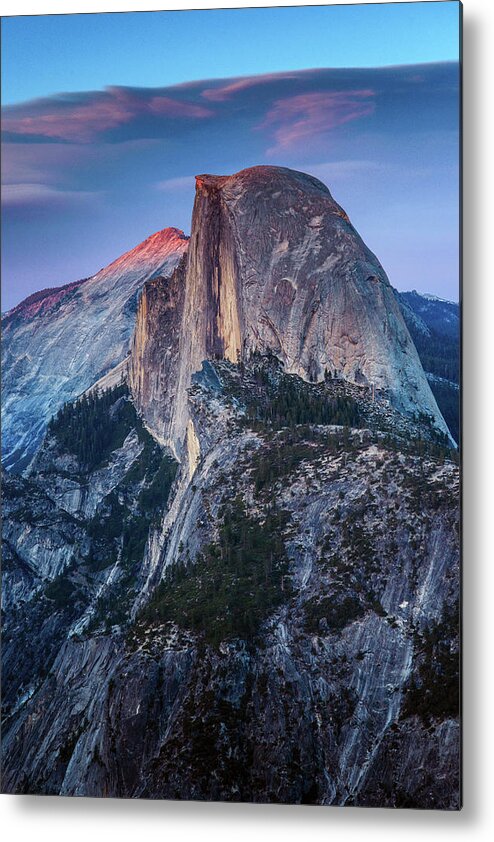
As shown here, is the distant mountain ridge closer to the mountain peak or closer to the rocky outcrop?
the rocky outcrop

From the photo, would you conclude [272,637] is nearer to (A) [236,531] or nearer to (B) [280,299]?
(A) [236,531]

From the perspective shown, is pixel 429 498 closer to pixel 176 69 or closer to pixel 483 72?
pixel 483 72

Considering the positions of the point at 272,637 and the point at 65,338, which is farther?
the point at 65,338

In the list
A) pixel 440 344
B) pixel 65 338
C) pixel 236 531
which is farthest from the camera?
pixel 65 338

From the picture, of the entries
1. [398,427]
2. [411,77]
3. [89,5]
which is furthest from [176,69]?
[398,427]

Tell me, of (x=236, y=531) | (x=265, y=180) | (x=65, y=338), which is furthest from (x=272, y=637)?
(x=265, y=180)
